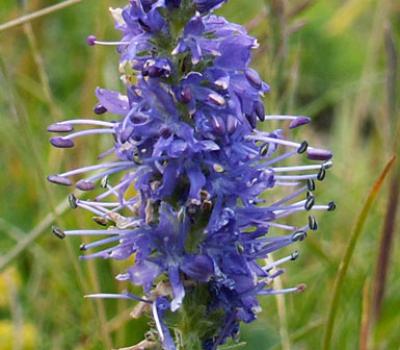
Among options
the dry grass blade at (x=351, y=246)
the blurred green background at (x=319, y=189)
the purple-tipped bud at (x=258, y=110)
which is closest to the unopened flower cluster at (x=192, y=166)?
the purple-tipped bud at (x=258, y=110)

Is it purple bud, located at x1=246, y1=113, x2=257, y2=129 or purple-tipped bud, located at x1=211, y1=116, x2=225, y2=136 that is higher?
purple-tipped bud, located at x1=211, y1=116, x2=225, y2=136

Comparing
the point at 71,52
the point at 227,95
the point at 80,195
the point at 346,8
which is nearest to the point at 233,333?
the point at 227,95

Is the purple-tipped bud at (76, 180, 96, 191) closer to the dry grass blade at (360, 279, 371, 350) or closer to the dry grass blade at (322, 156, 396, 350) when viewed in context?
the dry grass blade at (322, 156, 396, 350)

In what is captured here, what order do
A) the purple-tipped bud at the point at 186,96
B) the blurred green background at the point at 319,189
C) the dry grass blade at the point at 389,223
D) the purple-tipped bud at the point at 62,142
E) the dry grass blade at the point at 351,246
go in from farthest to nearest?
the blurred green background at the point at 319,189 → the dry grass blade at the point at 389,223 → the dry grass blade at the point at 351,246 → the purple-tipped bud at the point at 62,142 → the purple-tipped bud at the point at 186,96

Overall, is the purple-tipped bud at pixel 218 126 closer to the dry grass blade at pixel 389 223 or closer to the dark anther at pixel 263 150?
the dark anther at pixel 263 150

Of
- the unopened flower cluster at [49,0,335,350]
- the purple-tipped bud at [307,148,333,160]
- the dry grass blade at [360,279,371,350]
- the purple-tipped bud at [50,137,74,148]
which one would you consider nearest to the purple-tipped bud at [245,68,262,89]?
the unopened flower cluster at [49,0,335,350]

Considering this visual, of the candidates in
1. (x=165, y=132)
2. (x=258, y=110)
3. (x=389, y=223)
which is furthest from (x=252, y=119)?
(x=389, y=223)
